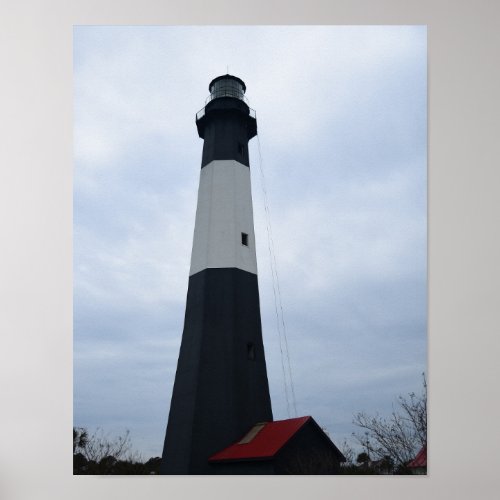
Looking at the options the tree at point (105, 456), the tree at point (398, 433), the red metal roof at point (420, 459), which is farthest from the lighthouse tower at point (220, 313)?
the red metal roof at point (420, 459)

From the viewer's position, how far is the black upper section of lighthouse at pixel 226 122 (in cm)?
288

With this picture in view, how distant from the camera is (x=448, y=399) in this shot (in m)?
2.75

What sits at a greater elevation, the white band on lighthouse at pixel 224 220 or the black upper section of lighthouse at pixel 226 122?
the black upper section of lighthouse at pixel 226 122

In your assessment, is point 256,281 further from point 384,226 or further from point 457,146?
point 457,146

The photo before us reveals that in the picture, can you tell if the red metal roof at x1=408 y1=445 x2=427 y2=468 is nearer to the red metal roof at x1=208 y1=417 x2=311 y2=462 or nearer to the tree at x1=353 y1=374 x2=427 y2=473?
the tree at x1=353 y1=374 x2=427 y2=473

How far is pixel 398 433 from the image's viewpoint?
2740 mm

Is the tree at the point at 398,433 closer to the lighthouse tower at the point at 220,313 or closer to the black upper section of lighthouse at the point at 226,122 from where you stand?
the lighthouse tower at the point at 220,313

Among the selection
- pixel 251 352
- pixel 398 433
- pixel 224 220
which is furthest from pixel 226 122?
pixel 398 433

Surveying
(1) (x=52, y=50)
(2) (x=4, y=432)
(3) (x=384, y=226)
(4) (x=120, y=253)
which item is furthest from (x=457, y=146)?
(2) (x=4, y=432)

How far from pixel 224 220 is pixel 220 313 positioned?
43 cm

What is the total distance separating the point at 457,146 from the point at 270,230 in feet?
3.04

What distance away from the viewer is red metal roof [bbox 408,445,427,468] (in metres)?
2.75

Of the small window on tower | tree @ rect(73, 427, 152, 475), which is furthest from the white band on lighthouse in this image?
tree @ rect(73, 427, 152, 475)

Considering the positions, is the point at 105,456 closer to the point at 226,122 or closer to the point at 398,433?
the point at 398,433
